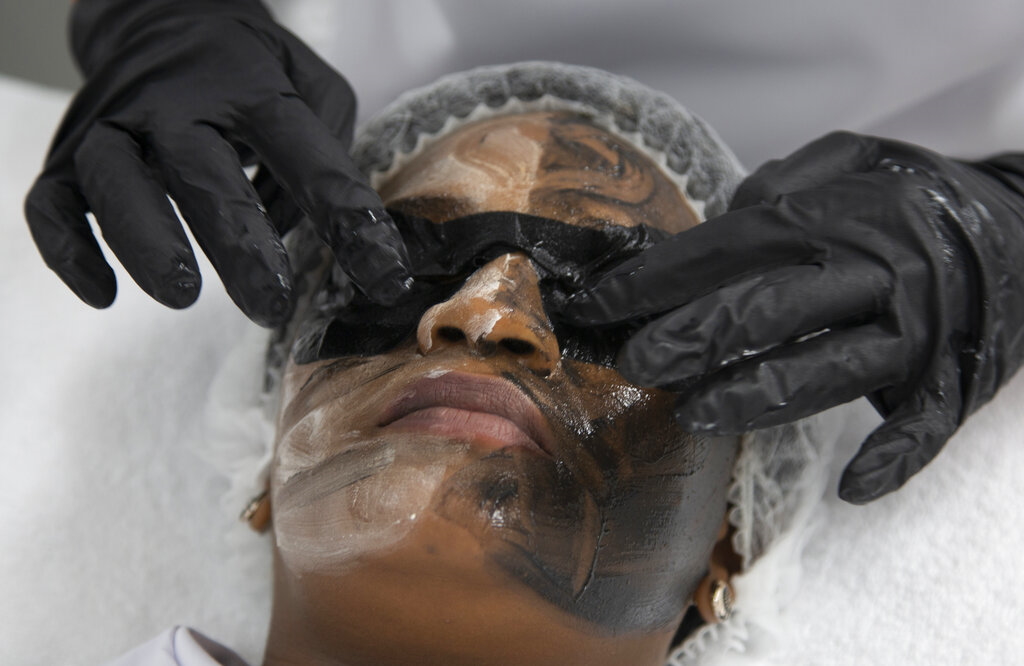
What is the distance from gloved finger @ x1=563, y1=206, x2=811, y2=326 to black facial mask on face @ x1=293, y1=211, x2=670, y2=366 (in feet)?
0.16

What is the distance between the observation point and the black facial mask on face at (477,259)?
0.95 metres

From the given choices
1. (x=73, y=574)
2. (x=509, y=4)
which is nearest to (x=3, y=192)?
(x=73, y=574)

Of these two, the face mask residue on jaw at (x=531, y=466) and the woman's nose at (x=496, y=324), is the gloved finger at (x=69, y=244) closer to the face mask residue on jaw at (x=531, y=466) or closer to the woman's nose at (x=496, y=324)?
the face mask residue on jaw at (x=531, y=466)

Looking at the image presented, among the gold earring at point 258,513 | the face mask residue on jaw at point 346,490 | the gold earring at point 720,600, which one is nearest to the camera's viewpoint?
the face mask residue on jaw at point 346,490

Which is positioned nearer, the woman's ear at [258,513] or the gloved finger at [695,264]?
the gloved finger at [695,264]

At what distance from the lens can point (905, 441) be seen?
887 millimetres

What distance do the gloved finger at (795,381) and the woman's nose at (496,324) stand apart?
14 centimetres

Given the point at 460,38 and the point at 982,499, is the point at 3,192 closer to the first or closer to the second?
the point at 460,38

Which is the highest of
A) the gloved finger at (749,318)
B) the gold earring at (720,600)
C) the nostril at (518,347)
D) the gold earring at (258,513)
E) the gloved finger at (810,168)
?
the gloved finger at (810,168)

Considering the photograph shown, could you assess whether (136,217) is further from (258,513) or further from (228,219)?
(258,513)

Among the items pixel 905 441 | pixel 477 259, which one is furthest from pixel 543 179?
pixel 905 441

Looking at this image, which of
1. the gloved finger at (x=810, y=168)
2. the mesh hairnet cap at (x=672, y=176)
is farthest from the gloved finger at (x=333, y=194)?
the gloved finger at (x=810, y=168)

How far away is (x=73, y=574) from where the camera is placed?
1300 mm

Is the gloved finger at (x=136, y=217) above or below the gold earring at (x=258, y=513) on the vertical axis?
above
